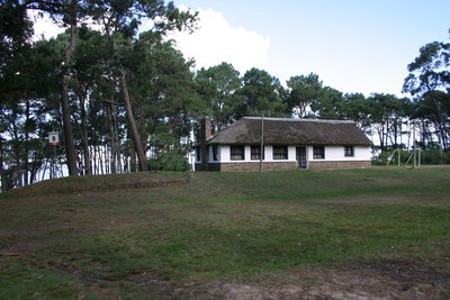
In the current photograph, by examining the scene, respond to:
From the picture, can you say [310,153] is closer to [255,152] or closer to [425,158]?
[255,152]

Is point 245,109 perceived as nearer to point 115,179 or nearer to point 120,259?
point 115,179

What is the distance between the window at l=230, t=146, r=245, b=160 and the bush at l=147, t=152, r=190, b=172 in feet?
19.7

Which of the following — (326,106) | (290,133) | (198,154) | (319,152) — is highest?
(326,106)

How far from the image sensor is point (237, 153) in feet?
105

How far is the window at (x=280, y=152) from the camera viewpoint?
33.6m

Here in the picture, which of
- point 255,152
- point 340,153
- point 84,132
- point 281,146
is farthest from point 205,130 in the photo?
point 340,153

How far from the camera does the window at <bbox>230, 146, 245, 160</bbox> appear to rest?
31828 mm

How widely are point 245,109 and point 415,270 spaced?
4812 cm

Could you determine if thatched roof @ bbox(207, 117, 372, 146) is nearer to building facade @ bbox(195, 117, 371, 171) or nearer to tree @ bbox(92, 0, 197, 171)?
building facade @ bbox(195, 117, 371, 171)

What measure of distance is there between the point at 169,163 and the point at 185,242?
1846cm

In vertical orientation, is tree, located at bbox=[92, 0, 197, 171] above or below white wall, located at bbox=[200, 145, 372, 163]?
above

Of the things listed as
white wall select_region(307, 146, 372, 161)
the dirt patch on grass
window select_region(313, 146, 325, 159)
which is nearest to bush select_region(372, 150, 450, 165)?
Result: white wall select_region(307, 146, 372, 161)

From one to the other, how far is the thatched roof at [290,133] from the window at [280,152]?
2.42ft

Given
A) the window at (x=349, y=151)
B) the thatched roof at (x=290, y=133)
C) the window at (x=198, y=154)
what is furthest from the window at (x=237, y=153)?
the window at (x=349, y=151)
